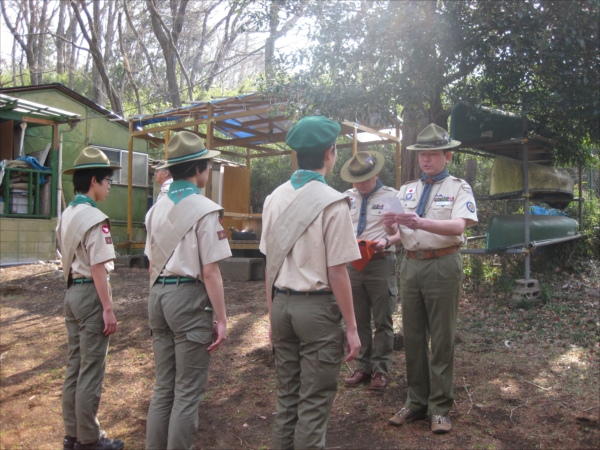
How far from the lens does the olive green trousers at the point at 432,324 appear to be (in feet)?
12.0

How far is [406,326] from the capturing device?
3.88 m

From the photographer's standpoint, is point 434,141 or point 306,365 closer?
point 306,365

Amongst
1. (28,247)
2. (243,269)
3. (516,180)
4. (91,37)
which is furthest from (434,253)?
(91,37)

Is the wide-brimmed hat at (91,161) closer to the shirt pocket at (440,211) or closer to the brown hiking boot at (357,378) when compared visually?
the shirt pocket at (440,211)

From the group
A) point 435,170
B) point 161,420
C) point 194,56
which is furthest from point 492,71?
point 194,56

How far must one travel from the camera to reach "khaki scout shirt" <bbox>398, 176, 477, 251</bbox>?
3.64 m

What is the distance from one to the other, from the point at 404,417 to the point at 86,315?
2246 mm

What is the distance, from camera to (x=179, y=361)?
115 inches

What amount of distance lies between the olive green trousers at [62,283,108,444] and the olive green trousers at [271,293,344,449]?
1368mm

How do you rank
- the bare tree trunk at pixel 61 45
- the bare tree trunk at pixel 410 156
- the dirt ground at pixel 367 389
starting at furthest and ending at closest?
the bare tree trunk at pixel 61 45 → the bare tree trunk at pixel 410 156 → the dirt ground at pixel 367 389

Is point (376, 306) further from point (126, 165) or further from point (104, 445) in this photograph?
point (126, 165)

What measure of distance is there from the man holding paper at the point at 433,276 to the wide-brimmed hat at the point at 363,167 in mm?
631

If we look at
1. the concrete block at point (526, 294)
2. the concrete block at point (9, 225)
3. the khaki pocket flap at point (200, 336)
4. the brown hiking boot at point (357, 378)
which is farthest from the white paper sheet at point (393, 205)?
the concrete block at point (9, 225)

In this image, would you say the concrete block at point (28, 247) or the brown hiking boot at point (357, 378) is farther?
the concrete block at point (28, 247)
